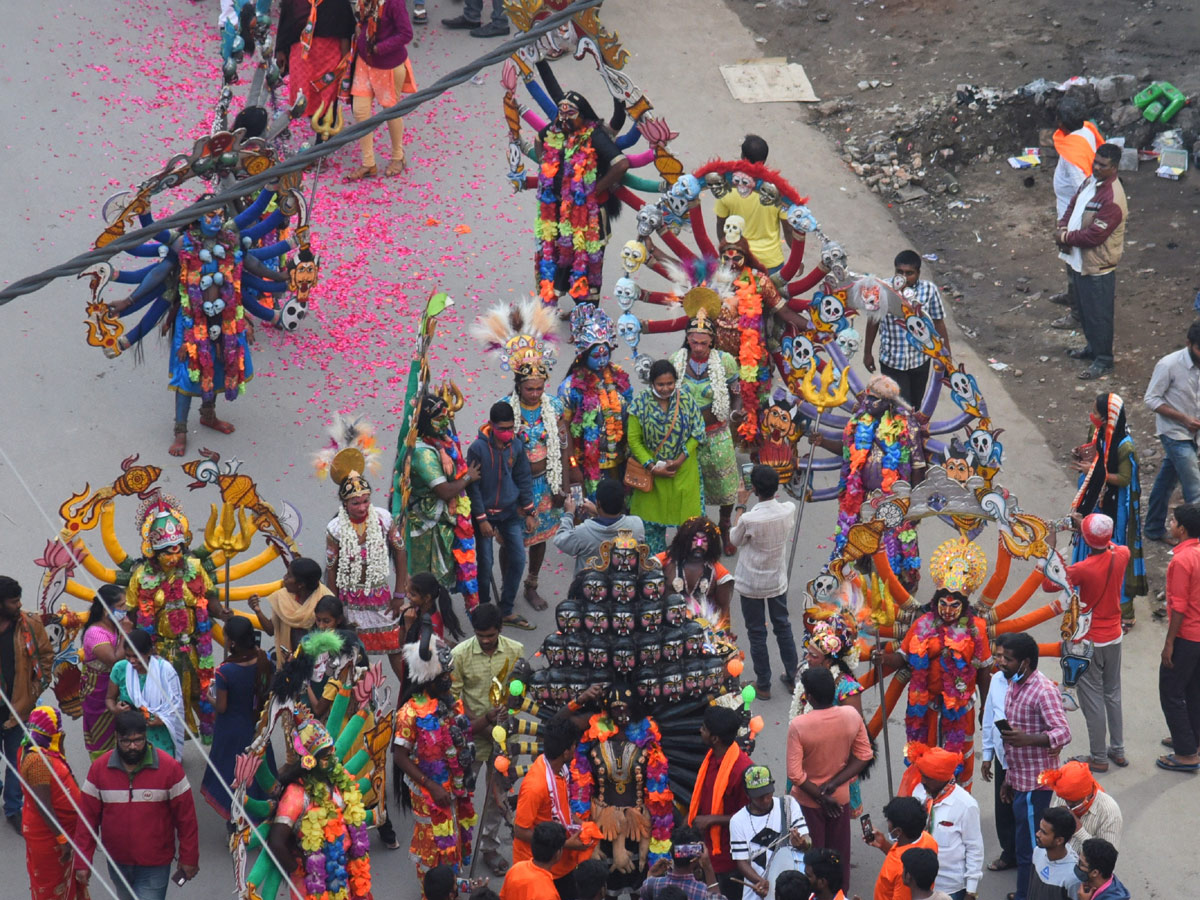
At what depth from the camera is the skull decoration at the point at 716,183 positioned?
12.4 metres

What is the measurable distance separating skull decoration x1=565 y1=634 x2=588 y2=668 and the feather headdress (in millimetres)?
2508

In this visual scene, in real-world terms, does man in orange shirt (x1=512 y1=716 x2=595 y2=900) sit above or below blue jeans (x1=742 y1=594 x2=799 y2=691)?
above

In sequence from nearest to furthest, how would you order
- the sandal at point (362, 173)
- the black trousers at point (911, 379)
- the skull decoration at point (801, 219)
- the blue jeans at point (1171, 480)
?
1. the blue jeans at point (1171, 480)
2. the skull decoration at point (801, 219)
3. the black trousers at point (911, 379)
4. the sandal at point (362, 173)

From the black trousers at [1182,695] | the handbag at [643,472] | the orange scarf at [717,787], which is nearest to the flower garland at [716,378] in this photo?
the handbag at [643,472]

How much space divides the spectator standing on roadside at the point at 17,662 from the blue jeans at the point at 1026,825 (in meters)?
5.10

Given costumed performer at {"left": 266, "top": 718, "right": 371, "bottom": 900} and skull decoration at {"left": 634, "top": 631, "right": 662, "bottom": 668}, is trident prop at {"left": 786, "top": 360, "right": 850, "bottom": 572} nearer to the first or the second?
skull decoration at {"left": 634, "top": 631, "right": 662, "bottom": 668}

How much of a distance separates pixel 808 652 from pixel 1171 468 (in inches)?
168

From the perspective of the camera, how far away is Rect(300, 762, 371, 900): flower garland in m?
8.15

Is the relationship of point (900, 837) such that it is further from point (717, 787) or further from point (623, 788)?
point (623, 788)

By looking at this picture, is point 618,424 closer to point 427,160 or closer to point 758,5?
point 427,160

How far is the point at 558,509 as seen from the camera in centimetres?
1144

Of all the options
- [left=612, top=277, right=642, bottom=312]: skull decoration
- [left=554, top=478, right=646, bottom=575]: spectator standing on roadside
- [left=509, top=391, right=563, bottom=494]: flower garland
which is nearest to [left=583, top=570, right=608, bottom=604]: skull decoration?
[left=554, top=478, right=646, bottom=575]: spectator standing on roadside

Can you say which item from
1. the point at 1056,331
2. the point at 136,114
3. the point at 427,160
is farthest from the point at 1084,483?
the point at 136,114

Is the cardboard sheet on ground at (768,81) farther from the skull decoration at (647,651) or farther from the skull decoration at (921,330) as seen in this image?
the skull decoration at (647,651)
